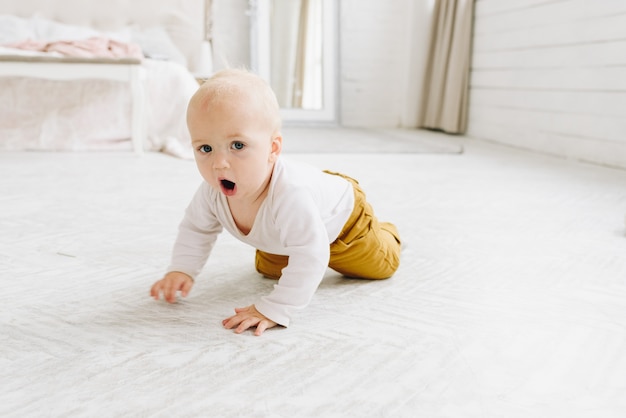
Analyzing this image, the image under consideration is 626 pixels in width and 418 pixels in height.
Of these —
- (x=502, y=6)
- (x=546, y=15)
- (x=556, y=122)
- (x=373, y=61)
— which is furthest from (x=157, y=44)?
(x=556, y=122)

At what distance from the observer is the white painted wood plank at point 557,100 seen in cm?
287

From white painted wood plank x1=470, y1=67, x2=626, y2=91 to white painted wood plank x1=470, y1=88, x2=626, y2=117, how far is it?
31 millimetres

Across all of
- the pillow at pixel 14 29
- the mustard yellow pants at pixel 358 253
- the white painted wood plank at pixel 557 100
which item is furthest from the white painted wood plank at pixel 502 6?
the pillow at pixel 14 29

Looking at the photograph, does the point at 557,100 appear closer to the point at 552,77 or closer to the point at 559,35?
the point at 552,77

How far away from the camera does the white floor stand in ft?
2.48

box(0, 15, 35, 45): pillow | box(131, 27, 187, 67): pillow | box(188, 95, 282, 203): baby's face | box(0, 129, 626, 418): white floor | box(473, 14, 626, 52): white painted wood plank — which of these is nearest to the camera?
box(0, 129, 626, 418): white floor

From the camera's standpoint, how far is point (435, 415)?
2.37 feet

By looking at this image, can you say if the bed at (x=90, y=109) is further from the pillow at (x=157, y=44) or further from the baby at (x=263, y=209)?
the baby at (x=263, y=209)

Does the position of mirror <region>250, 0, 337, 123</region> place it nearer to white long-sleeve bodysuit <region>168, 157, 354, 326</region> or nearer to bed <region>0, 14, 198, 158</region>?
bed <region>0, 14, 198, 158</region>

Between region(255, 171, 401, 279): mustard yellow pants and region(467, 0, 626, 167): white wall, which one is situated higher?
region(467, 0, 626, 167): white wall

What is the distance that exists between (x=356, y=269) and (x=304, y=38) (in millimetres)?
3768

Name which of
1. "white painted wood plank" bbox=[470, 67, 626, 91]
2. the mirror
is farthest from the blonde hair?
the mirror

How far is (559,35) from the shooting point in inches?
128

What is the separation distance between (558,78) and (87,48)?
7.66 ft
